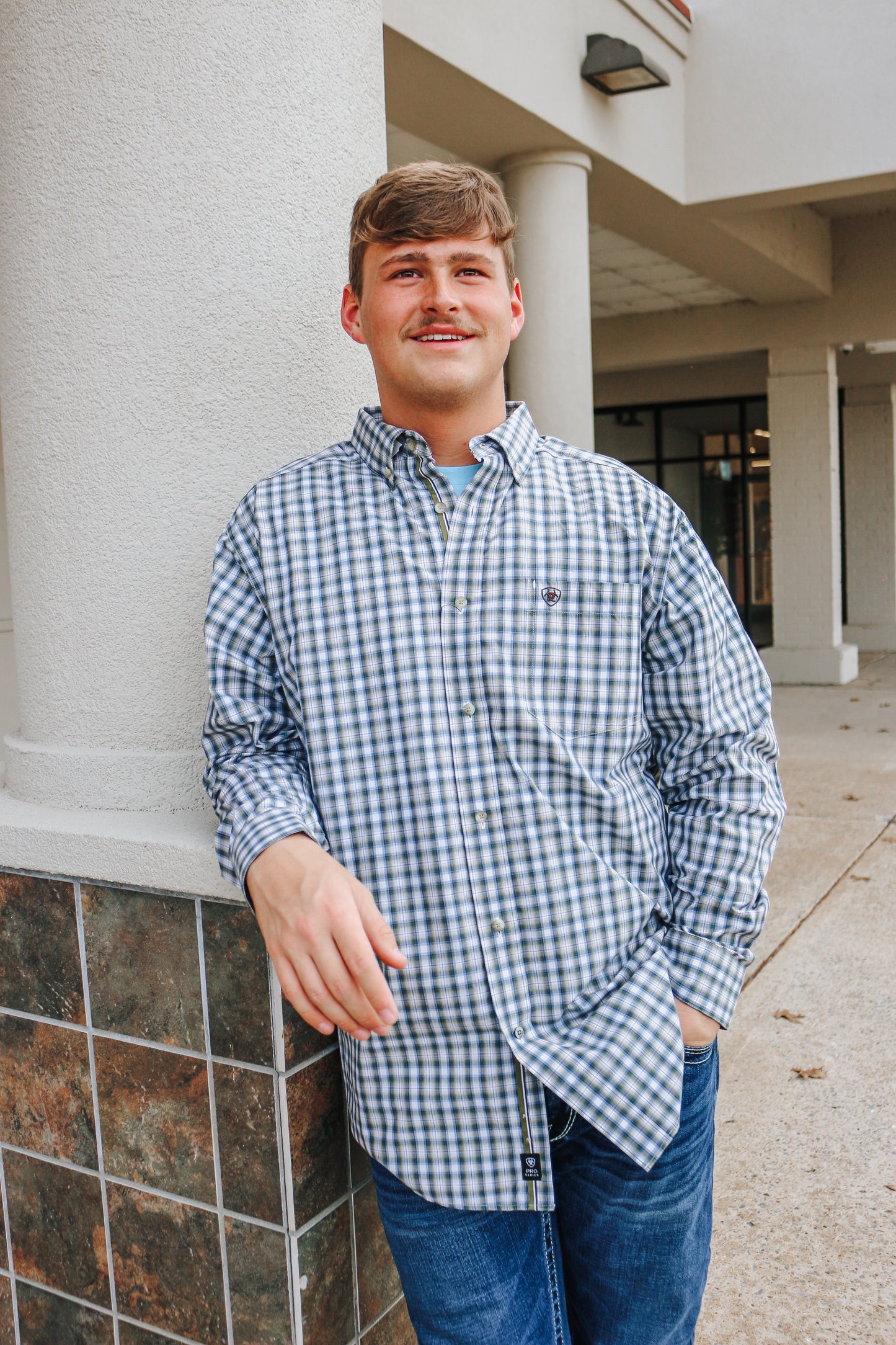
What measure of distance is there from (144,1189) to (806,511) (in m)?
12.0

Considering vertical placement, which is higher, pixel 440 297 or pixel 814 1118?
pixel 440 297

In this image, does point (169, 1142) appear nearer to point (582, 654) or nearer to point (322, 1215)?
point (322, 1215)

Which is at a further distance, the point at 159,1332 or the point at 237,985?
the point at 159,1332

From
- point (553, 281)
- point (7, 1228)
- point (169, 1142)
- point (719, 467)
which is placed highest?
point (553, 281)

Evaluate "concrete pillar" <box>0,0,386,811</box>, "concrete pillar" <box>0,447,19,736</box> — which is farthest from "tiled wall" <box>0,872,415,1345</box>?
"concrete pillar" <box>0,447,19,736</box>

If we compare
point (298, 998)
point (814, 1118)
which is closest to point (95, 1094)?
point (298, 998)

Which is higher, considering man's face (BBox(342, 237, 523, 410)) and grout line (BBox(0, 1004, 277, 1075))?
man's face (BBox(342, 237, 523, 410))

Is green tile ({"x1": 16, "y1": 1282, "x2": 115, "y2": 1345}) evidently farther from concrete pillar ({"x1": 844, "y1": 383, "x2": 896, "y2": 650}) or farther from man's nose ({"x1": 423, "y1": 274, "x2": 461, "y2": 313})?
concrete pillar ({"x1": 844, "y1": 383, "x2": 896, "y2": 650})

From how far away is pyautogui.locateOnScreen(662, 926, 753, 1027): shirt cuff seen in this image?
1.61 m

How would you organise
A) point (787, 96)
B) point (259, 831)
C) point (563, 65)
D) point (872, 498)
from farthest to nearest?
point (872, 498), point (787, 96), point (563, 65), point (259, 831)

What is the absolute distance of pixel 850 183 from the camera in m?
8.45

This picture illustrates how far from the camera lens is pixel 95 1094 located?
6.38ft

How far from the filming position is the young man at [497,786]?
5.07ft

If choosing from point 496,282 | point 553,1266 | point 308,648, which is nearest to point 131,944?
point 308,648
